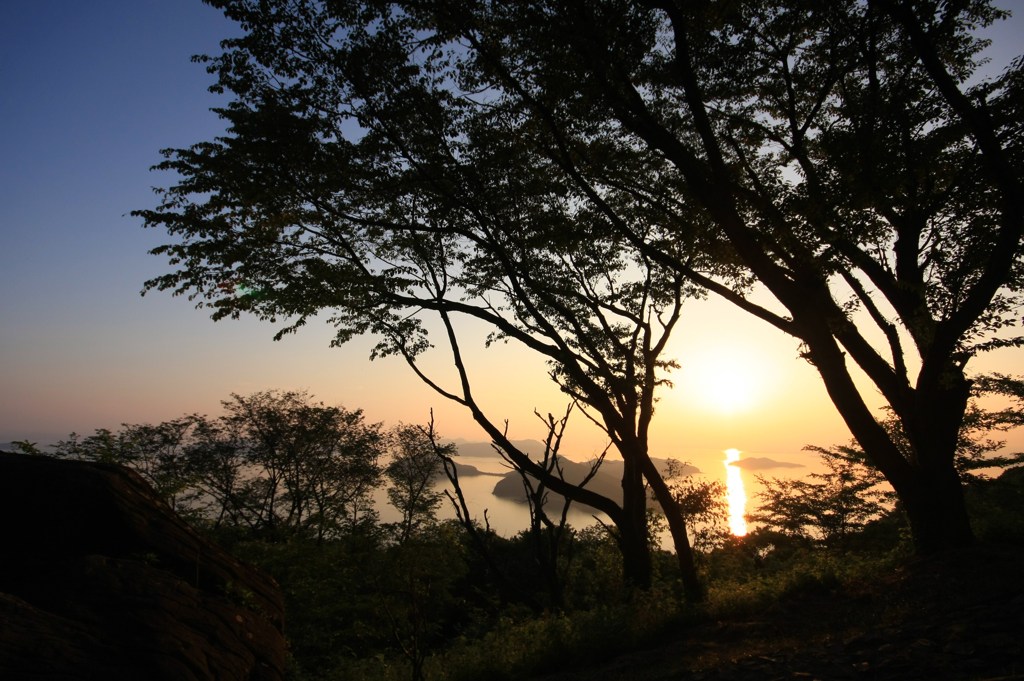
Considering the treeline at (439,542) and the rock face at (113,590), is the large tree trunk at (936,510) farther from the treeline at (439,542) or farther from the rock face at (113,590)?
the rock face at (113,590)

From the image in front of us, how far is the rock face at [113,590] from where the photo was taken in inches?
165

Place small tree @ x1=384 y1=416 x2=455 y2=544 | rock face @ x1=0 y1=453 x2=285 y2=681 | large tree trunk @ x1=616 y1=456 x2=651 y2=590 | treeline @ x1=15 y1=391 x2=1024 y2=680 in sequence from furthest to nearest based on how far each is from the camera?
1. small tree @ x1=384 y1=416 x2=455 y2=544
2. large tree trunk @ x1=616 y1=456 x2=651 y2=590
3. treeline @ x1=15 y1=391 x2=1024 y2=680
4. rock face @ x1=0 y1=453 x2=285 y2=681

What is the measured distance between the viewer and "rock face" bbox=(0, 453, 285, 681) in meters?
4.20

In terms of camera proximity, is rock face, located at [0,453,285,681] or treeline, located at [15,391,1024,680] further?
treeline, located at [15,391,1024,680]

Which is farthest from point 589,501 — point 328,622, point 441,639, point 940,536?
point 441,639

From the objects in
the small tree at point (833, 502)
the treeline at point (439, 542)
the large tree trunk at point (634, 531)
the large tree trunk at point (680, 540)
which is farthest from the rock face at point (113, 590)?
the small tree at point (833, 502)

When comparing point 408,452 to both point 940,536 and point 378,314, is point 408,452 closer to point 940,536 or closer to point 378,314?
point 378,314

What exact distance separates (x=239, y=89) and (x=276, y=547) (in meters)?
9.46

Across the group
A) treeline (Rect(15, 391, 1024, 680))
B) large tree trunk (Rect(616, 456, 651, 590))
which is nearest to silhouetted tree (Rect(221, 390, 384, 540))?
treeline (Rect(15, 391, 1024, 680))

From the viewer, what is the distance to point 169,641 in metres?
4.76

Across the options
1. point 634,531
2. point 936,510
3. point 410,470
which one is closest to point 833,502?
point 634,531

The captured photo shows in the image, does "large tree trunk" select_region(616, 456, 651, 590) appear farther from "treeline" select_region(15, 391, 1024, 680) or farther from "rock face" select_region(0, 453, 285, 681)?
"rock face" select_region(0, 453, 285, 681)

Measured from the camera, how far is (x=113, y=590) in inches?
192

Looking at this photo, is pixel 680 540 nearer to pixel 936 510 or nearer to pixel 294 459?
pixel 936 510
